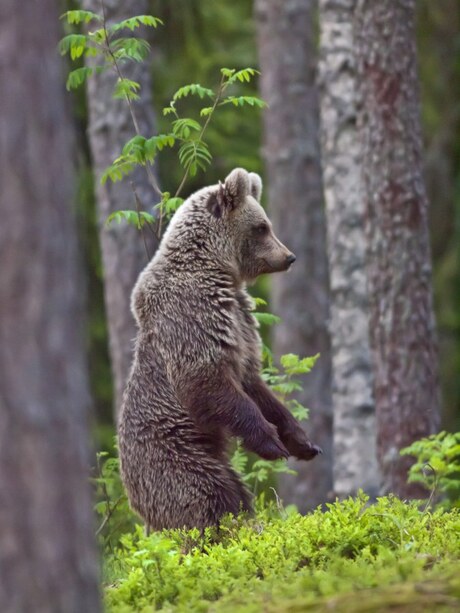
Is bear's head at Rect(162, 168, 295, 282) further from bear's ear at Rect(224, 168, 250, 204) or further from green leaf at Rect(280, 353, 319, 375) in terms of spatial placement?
green leaf at Rect(280, 353, 319, 375)

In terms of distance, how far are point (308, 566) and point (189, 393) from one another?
5.68 feet

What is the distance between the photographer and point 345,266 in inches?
519

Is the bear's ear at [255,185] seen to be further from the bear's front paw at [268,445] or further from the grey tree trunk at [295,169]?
the grey tree trunk at [295,169]

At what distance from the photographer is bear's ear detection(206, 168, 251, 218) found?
24.2 ft

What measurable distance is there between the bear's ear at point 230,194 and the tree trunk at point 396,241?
304cm

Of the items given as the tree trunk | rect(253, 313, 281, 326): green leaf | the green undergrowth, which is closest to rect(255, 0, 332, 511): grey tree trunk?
the tree trunk

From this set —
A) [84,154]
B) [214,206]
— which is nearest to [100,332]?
[84,154]

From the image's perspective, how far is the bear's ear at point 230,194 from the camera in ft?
24.2

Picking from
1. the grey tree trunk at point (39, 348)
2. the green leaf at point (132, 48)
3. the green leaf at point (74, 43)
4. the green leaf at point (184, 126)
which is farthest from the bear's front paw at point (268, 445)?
the grey tree trunk at point (39, 348)

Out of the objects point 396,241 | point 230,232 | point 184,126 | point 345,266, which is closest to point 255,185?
point 230,232

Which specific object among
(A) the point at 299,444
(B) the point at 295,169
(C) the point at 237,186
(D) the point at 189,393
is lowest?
(A) the point at 299,444

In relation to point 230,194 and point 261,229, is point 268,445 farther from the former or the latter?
point 230,194

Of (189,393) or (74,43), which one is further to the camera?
(74,43)

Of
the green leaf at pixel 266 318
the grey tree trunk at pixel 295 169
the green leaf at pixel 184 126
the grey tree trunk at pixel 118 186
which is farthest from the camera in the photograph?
the grey tree trunk at pixel 295 169
